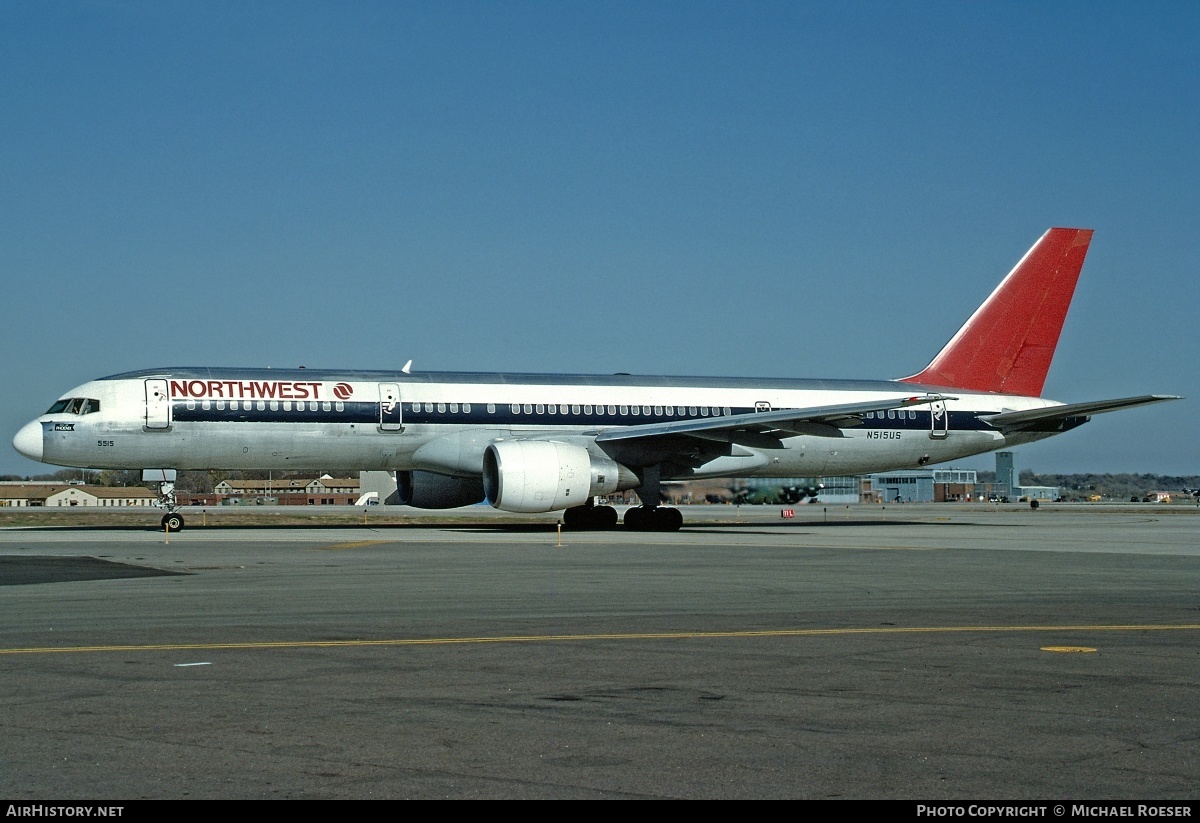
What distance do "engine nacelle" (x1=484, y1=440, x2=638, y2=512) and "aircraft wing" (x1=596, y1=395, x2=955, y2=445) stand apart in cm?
157

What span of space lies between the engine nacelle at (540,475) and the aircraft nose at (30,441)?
11.0 metres

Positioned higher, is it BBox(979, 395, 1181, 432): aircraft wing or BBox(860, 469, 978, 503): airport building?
BBox(979, 395, 1181, 432): aircraft wing

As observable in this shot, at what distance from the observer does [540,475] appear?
31031 mm

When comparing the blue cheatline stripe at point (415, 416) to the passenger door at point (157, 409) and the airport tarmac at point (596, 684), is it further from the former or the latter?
the airport tarmac at point (596, 684)

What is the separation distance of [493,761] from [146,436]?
88.7 feet

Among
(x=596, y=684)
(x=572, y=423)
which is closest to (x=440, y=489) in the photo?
(x=572, y=423)

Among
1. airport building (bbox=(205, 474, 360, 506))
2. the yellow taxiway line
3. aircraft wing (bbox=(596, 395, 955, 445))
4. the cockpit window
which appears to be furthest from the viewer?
airport building (bbox=(205, 474, 360, 506))

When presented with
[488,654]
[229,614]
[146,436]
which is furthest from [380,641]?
[146,436]

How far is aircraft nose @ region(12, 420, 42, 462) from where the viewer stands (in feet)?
102

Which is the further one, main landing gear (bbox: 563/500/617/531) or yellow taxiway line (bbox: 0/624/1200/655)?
main landing gear (bbox: 563/500/617/531)

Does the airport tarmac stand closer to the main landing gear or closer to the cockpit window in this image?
the cockpit window

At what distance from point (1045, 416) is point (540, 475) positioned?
→ 16.9 metres

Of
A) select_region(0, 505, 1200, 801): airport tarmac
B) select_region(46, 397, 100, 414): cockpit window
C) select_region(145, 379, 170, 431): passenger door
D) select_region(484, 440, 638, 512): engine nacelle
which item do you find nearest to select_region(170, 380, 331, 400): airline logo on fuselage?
select_region(145, 379, 170, 431): passenger door

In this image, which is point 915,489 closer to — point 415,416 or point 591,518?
point 591,518
